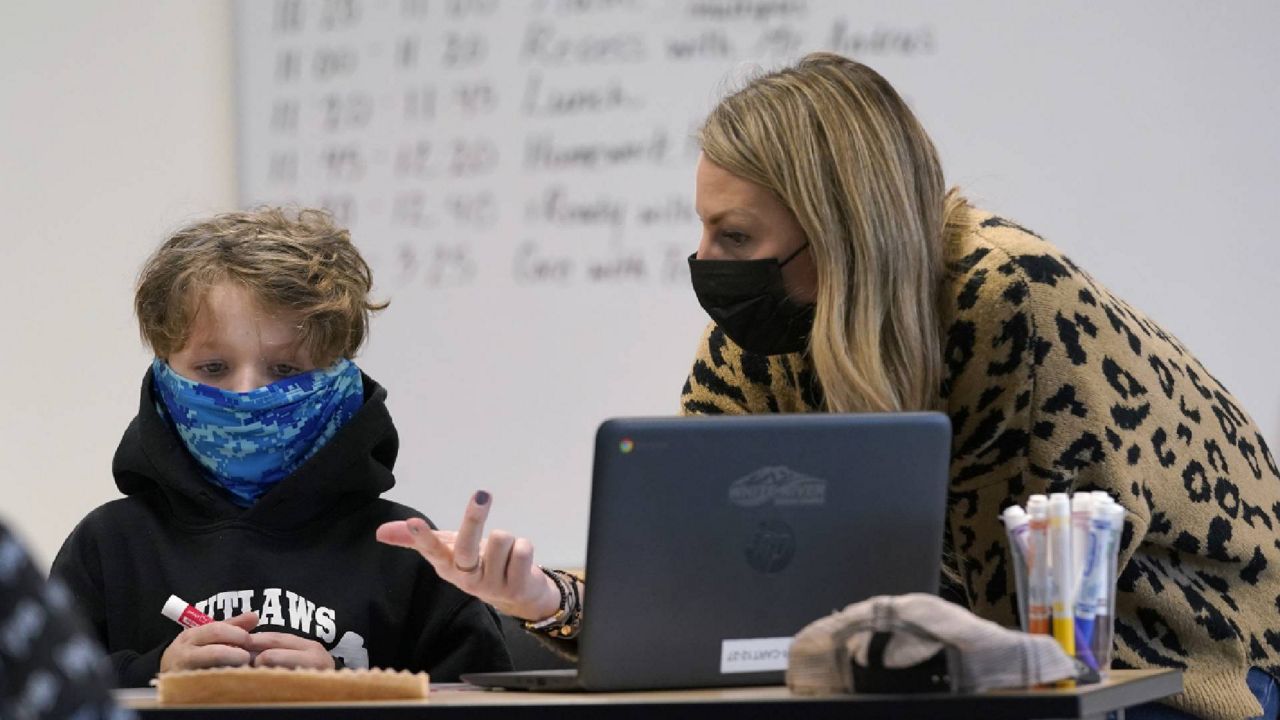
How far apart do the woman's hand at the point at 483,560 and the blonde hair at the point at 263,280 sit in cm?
51

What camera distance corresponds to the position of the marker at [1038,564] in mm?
1354

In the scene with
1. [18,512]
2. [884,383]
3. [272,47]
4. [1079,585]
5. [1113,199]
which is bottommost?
[18,512]

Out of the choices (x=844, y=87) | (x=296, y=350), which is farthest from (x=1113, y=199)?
(x=296, y=350)

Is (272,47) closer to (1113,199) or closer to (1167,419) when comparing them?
(1113,199)

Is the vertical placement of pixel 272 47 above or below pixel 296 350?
above

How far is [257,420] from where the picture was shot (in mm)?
1875

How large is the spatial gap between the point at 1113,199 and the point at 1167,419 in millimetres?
917

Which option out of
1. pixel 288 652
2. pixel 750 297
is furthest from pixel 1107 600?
pixel 288 652

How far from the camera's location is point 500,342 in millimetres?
2758

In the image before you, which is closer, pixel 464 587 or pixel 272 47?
pixel 464 587

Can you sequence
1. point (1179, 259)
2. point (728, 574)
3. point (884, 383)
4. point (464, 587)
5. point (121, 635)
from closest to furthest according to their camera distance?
point (728, 574), point (464, 587), point (884, 383), point (121, 635), point (1179, 259)

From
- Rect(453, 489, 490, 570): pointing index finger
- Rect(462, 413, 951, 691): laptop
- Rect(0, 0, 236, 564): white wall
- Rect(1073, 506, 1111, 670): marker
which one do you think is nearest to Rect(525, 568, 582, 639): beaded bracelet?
Rect(453, 489, 490, 570): pointing index finger

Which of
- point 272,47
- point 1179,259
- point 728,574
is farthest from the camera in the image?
point 272,47

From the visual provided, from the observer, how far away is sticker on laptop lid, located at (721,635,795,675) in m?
1.32
